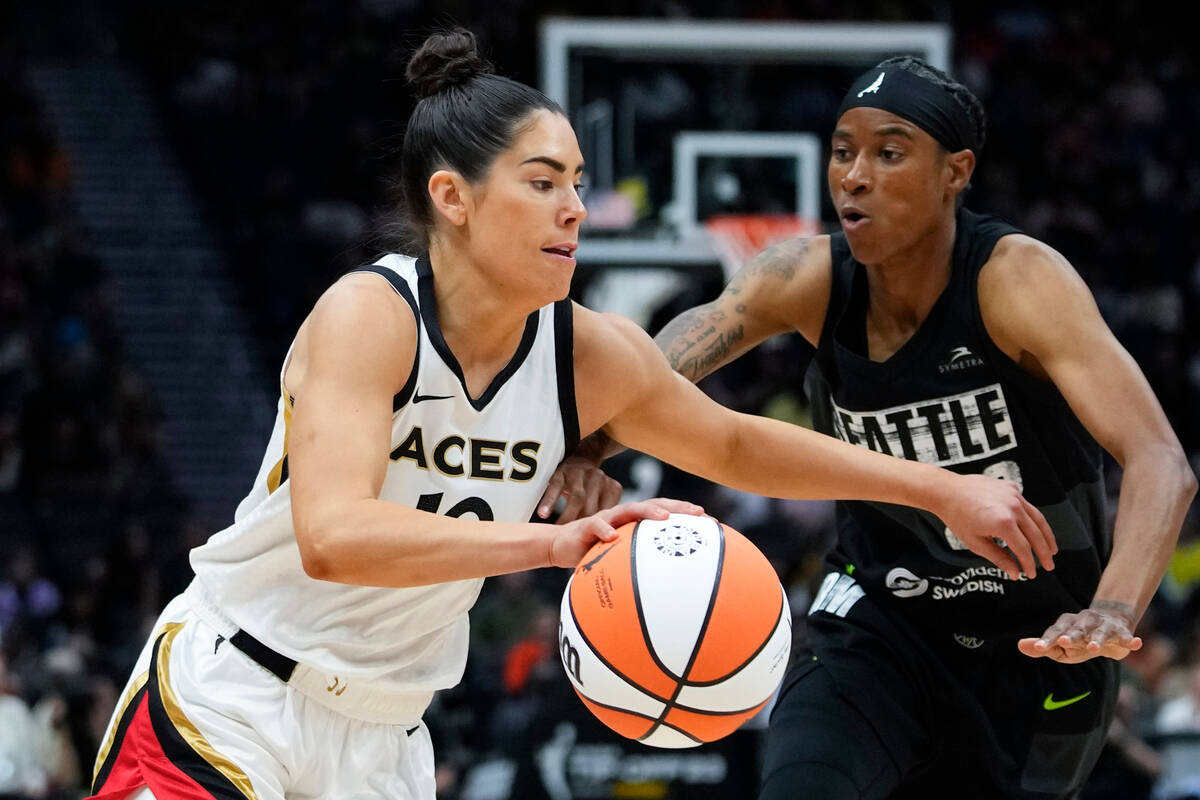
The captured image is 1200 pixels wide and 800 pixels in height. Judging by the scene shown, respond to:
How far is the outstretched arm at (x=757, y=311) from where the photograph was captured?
4.36 metres

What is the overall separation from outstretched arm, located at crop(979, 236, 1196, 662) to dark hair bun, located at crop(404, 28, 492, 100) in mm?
1420

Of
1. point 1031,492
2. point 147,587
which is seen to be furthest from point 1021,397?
point 147,587

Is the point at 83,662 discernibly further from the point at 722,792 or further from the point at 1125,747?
the point at 1125,747

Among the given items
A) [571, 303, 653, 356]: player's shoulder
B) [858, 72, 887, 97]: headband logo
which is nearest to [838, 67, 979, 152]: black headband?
[858, 72, 887, 97]: headband logo

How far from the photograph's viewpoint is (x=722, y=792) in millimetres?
8164

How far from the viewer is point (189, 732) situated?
3160 mm

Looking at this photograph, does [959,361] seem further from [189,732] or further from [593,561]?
[189,732]

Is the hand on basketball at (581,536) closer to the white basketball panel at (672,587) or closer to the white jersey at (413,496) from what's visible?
the white basketball panel at (672,587)

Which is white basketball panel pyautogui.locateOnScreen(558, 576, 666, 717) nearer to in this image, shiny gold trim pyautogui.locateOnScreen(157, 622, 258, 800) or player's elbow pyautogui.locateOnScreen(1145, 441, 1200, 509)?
shiny gold trim pyautogui.locateOnScreen(157, 622, 258, 800)

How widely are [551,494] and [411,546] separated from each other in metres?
0.75

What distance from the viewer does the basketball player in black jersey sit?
13.2 ft

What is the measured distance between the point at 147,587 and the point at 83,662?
1608 mm

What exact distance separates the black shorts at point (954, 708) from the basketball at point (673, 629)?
0.89 metres

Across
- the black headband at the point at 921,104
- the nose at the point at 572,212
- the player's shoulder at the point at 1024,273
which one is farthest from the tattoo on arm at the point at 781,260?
the nose at the point at 572,212
